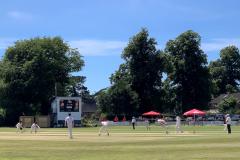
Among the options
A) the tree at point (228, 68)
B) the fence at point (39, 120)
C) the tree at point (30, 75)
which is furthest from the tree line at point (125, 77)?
the tree at point (228, 68)

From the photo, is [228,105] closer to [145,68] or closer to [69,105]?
[145,68]

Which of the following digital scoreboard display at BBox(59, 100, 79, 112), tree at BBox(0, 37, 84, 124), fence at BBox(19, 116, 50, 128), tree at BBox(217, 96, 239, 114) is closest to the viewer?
digital scoreboard display at BBox(59, 100, 79, 112)

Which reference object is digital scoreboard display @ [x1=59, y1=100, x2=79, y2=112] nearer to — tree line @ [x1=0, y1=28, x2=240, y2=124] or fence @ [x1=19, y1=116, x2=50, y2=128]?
fence @ [x1=19, y1=116, x2=50, y2=128]

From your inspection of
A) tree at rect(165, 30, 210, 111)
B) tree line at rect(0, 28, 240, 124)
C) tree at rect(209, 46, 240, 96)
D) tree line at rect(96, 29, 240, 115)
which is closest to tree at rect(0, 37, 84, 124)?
tree line at rect(0, 28, 240, 124)

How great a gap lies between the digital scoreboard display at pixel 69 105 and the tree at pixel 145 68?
25162 millimetres

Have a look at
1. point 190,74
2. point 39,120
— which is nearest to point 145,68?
point 190,74

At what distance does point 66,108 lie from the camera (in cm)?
9306

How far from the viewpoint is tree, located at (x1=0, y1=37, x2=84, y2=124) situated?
349 feet

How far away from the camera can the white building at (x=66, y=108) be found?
3647 inches

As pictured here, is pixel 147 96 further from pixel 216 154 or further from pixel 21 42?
pixel 216 154

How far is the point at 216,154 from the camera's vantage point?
71.8 ft

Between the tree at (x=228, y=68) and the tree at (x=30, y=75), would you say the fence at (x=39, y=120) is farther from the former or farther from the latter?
the tree at (x=228, y=68)

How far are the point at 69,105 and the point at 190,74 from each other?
120 ft

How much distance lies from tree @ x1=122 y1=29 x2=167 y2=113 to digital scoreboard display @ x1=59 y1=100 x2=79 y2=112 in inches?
991
